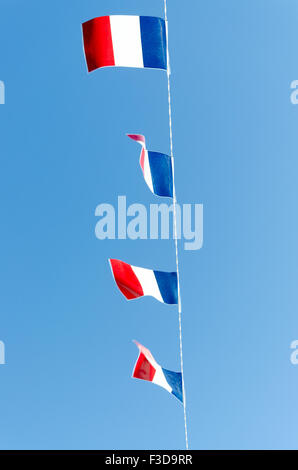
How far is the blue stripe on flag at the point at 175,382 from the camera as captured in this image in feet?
19.0

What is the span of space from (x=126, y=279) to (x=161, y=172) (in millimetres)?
1292

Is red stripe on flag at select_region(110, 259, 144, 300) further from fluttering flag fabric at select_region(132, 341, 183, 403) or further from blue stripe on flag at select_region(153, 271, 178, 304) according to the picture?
fluttering flag fabric at select_region(132, 341, 183, 403)

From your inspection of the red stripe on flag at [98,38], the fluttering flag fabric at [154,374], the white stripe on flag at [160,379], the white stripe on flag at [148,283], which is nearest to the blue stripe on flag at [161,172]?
the white stripe on flag at [148,283]

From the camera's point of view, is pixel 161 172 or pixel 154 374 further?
pixel 161 172

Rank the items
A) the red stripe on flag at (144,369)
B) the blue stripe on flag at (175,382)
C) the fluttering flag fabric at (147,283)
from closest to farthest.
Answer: the red stripe on flag at (144,369)
the blue stripe on flag at (175,382)
the fluttering flag fabric at (147,283)

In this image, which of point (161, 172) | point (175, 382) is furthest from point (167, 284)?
point (161, 172)

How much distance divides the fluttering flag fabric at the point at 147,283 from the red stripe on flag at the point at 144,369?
69 centimetres

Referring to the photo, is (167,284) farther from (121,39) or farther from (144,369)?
(121,39)

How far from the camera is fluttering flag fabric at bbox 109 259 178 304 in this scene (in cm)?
589

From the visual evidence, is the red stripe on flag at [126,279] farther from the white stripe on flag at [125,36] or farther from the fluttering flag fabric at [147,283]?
the white stripe on flag at [125,36]

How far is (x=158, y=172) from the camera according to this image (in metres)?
6.15
